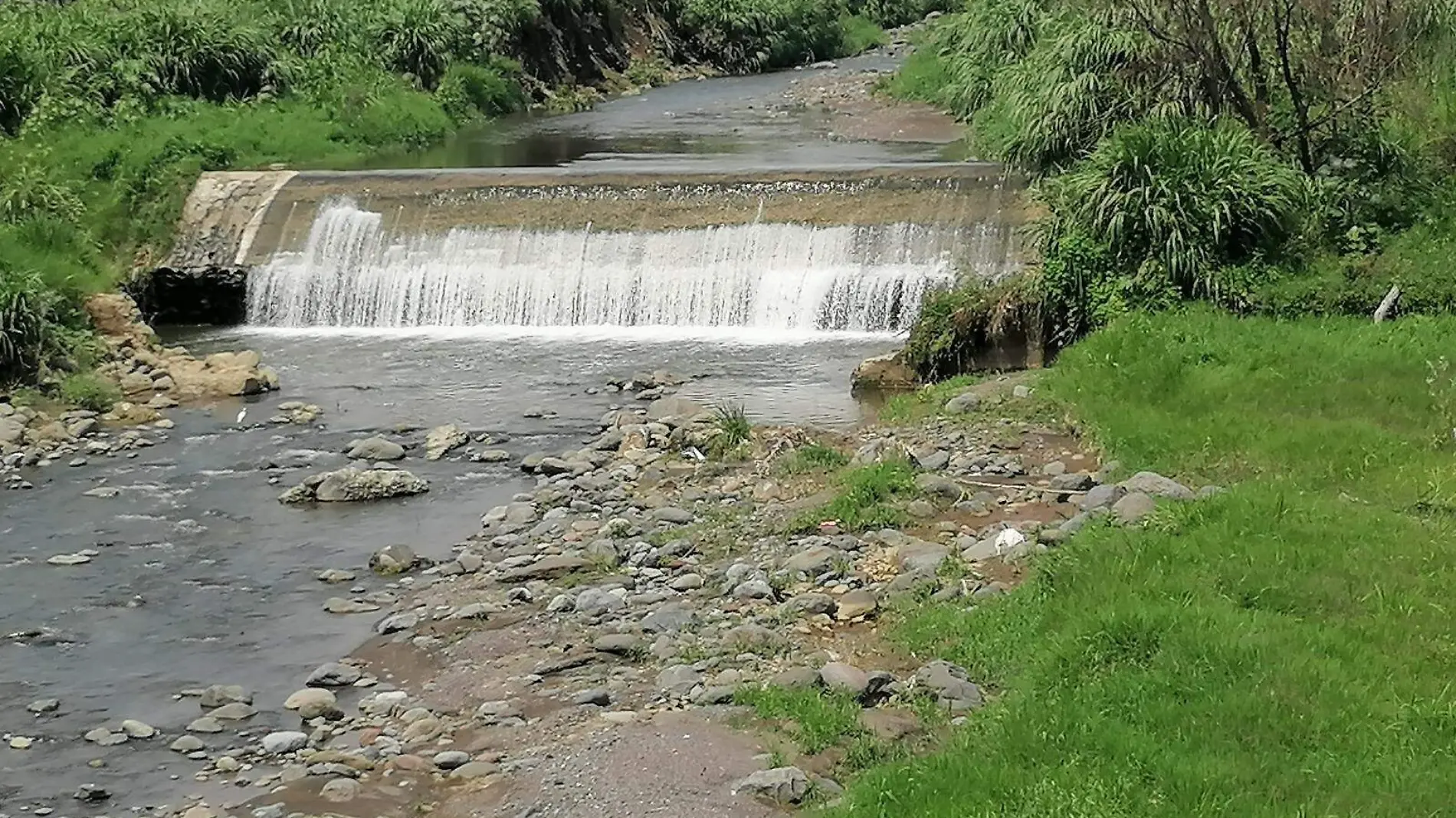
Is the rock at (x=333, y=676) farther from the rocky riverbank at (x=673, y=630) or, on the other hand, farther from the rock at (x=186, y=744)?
the rock at (x=186, y=744)

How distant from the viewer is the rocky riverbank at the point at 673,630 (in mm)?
7715

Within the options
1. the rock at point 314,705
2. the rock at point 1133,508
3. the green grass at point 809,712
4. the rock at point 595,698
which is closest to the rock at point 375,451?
the rock at point 314,705

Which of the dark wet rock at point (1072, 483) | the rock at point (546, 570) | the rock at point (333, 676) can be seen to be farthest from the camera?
the dark wet rock at point (1072, 483)

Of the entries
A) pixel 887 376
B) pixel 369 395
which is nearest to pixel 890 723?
pixel 887 376

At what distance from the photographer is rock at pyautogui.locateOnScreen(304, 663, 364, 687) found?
9.62 metres

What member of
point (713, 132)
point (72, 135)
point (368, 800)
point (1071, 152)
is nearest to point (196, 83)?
point (72, 135)

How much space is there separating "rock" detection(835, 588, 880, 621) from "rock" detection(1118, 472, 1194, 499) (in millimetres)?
1984

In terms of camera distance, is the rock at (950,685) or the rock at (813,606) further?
the rock at (813,606)

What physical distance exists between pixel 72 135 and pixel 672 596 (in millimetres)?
19105

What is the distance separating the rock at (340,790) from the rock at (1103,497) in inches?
193

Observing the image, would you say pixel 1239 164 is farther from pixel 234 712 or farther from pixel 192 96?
pixel 192 96

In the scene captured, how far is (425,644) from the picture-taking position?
33.2 feet

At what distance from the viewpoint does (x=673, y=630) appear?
961 centimetres

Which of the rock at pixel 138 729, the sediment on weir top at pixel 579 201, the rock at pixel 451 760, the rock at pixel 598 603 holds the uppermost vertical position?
the sediment on weir top at pixel 579 201
